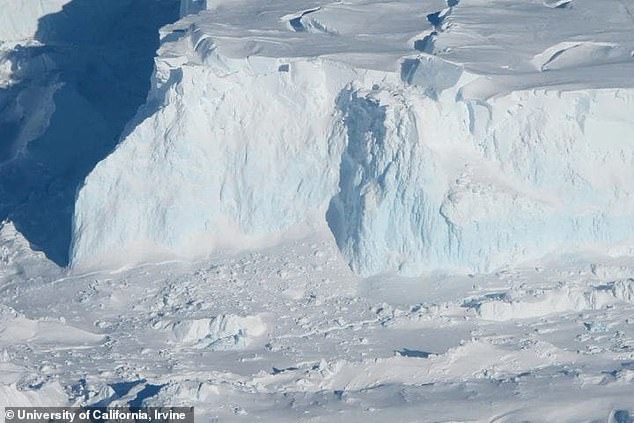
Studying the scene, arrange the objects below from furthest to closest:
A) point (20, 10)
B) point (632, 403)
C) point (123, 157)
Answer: point (20, 10), point (123, 157), point (632, 403)

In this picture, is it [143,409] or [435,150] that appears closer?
[143,409]

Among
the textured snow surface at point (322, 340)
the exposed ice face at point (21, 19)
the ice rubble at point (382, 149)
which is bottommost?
the textured snow surface at point (322, 340)

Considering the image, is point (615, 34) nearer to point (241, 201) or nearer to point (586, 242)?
point (586, 242)

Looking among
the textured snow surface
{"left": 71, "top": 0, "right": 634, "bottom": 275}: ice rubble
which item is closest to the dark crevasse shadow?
{"left": 71, "top": 0, "right": 634, "bottom": 275}: ice rubble

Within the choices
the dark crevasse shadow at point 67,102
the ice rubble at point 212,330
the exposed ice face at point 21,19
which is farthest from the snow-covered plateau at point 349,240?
the exposed ice face at point 21,19

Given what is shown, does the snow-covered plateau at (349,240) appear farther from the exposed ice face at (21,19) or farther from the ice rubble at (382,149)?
the exposed ice face at (21,19)

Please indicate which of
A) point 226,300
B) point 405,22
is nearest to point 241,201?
point 226,300
